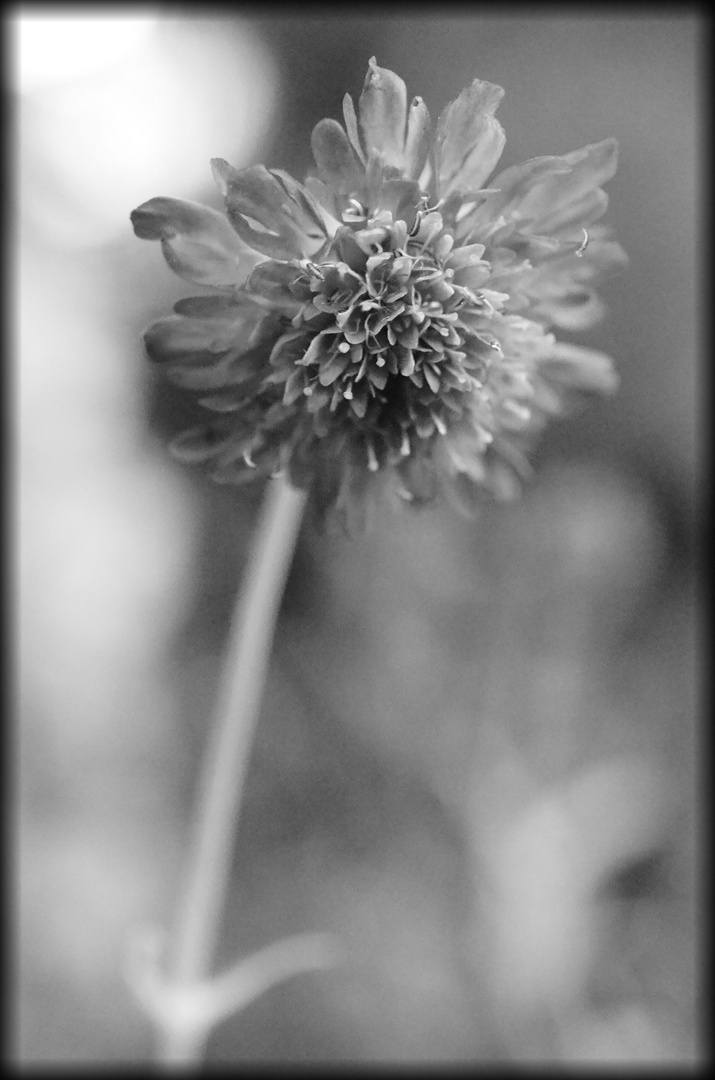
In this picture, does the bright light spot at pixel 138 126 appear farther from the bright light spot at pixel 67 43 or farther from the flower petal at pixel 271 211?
the flower petal at pixel 271 211

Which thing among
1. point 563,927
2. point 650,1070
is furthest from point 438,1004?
point 650,1070

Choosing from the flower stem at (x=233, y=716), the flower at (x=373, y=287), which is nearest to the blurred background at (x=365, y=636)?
the flower stem at (x=233, y=716)

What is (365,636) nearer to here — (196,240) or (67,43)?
(196,240)

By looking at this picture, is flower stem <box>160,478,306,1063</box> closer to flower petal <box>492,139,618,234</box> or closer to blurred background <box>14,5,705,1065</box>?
flower petal <box>492,139,618,234</box>

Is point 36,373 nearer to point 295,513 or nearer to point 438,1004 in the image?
point 295,513

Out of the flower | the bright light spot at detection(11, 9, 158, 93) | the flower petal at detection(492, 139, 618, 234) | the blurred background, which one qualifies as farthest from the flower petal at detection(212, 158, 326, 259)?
the bright light spot at detection(11, 9, 158, 93)

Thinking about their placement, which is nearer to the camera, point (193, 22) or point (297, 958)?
point (297, 958)
